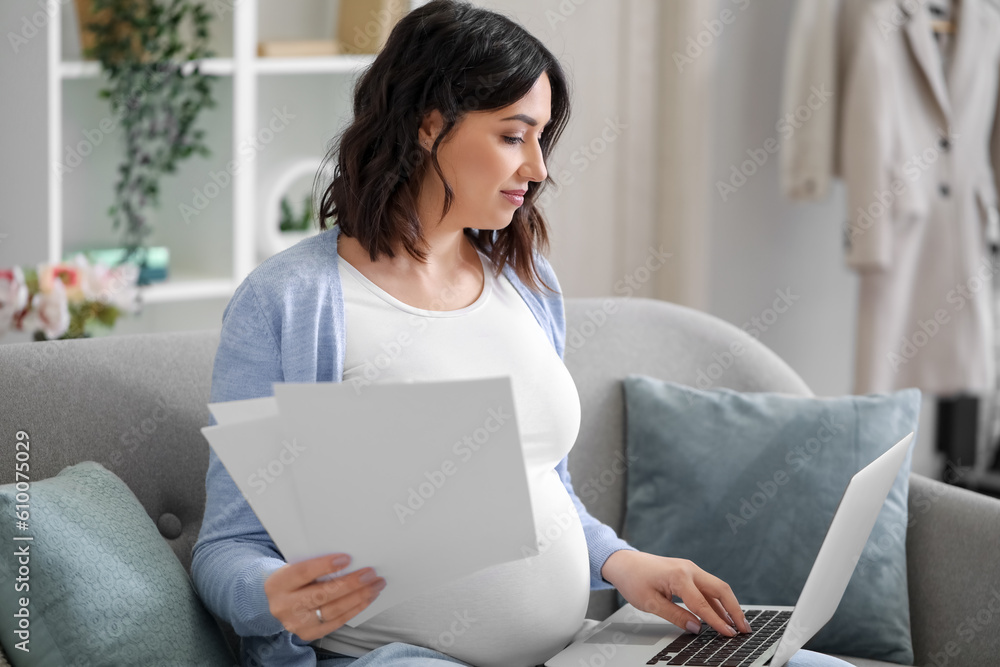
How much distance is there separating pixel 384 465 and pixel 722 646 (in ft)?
1.61

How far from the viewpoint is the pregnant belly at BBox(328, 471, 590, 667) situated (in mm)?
1081

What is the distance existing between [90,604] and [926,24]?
2.53m

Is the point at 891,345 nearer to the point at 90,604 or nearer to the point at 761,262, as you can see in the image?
the point at 761,262

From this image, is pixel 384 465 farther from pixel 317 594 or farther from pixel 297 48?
pixel 297 48

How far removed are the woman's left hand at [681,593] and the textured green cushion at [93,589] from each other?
1.59 feet

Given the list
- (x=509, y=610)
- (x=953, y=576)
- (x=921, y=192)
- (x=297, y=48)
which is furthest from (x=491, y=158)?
(x=921, y=192)

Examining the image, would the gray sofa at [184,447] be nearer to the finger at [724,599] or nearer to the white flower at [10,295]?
the finger at [724,599]

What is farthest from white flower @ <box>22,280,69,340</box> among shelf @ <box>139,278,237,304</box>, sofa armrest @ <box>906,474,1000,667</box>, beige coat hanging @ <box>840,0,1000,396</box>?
beige coat hanging @ <box>840,0,1000,396</box>

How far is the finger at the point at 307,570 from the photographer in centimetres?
88

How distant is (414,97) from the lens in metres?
1.16

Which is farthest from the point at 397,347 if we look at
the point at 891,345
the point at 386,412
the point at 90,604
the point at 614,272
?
the point at 891,345

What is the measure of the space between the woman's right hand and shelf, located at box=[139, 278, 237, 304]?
1.42m

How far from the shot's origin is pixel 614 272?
112 inches

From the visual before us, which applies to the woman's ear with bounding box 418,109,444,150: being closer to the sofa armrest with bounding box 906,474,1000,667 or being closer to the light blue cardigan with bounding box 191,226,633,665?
the light blue cardigan with bounding box 191,226,633,665
